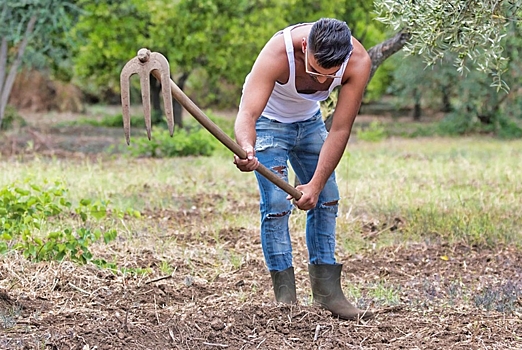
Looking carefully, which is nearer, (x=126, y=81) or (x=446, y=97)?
(x=126, y=81)

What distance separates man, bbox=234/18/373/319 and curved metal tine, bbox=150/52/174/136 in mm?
368

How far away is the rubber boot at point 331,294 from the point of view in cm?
396

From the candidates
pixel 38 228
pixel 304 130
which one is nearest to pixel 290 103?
pixel 304 130

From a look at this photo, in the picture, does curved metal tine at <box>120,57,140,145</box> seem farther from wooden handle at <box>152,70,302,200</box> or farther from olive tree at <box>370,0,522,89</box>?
olive tree at <box>370,0,522,89</box>

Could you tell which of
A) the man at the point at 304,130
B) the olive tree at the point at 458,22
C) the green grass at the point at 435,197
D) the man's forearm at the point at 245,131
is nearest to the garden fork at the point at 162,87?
the man's forearm at the point at 245,131

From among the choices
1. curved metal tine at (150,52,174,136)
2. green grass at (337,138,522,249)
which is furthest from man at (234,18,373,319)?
green grass at (337,138,522,249)

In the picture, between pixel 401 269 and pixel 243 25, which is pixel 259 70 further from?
pixel 243 25

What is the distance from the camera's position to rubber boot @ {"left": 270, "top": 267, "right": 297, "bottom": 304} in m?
3.95

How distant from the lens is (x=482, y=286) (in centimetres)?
490

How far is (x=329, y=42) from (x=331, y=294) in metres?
1.38

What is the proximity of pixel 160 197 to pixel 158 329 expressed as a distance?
4.65m

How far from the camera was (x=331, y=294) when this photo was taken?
13.2 feet

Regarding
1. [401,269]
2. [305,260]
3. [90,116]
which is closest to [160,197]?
[305,260]

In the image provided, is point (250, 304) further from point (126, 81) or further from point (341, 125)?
point (126, 81)
